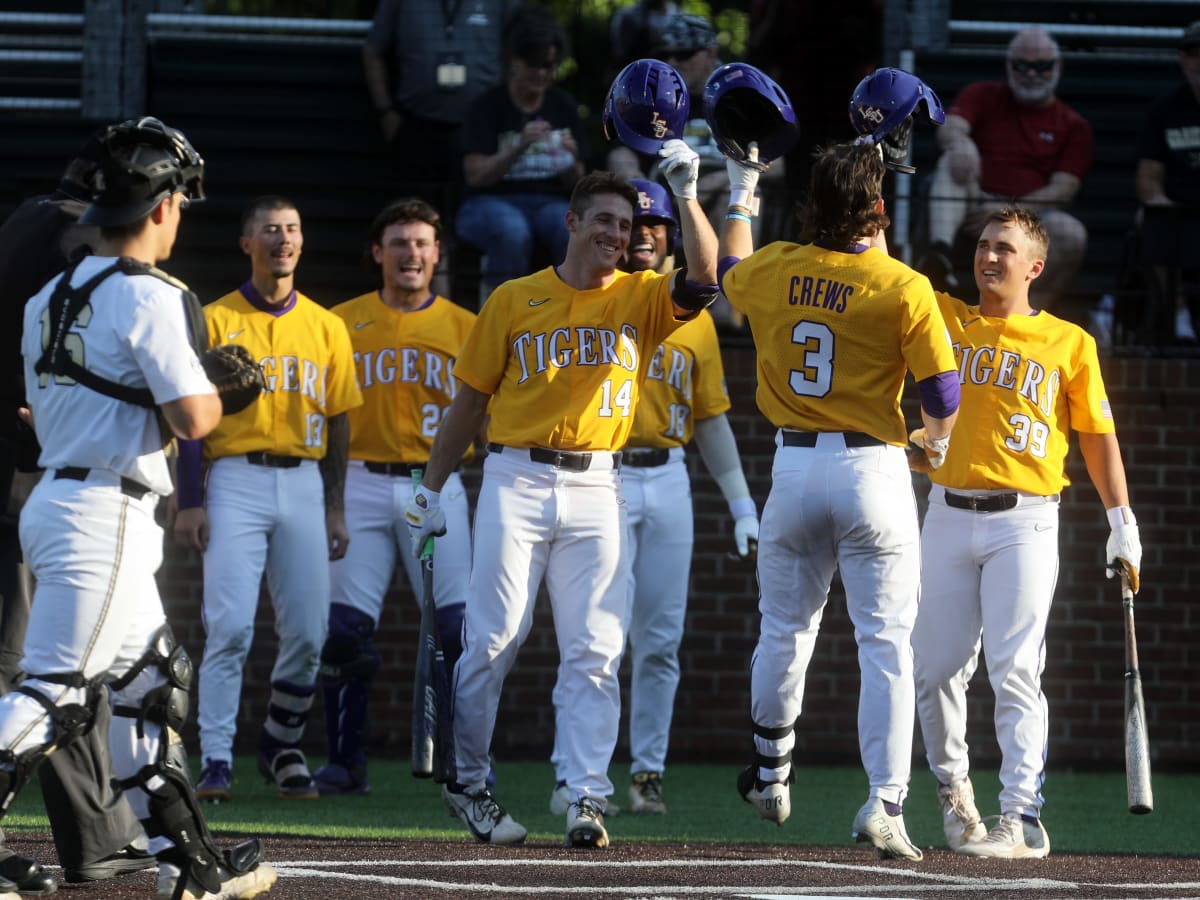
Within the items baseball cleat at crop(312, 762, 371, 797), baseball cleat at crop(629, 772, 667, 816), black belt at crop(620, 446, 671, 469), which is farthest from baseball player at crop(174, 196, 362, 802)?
baseball cleat at crop(629, 772, 667, 816)

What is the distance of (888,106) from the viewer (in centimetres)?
703

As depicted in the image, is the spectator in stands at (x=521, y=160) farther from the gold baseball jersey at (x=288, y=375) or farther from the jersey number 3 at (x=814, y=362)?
the jersey number 3 at (x=814, y=362)

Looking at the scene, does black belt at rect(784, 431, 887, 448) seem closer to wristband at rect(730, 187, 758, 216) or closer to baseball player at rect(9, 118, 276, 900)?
wristband at rect(730, 187, 758, 216)

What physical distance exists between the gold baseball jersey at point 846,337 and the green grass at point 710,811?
1707mm

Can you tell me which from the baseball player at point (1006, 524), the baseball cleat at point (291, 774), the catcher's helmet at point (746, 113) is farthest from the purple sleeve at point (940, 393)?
the baseball cleat at point (291, 774)

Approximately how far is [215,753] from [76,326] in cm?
357

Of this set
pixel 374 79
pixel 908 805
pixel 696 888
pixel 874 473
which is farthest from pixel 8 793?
pixel 374 79

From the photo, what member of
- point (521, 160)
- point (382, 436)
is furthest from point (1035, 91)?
point (382, 436)

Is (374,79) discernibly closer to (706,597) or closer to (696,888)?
(706,597)

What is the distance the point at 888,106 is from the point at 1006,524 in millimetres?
1542

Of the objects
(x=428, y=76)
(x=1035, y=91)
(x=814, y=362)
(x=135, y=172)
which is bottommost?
(x=814, y=362)

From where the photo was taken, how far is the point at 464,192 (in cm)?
1073

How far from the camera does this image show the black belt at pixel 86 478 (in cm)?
511

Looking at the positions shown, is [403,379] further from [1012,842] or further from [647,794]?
[1012,842]
